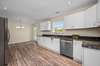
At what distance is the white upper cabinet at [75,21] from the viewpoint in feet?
13.9

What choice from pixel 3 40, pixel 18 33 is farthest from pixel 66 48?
pixel 18 33

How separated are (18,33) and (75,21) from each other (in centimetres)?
902

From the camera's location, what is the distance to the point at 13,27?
11.3 m

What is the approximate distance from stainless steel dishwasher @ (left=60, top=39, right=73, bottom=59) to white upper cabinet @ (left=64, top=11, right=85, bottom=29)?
0.79 meters

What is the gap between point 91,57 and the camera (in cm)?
236

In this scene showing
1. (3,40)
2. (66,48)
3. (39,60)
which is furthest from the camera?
(66,48)

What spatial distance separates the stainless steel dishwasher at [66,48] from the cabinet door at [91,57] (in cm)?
189

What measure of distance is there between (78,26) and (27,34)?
969 cm

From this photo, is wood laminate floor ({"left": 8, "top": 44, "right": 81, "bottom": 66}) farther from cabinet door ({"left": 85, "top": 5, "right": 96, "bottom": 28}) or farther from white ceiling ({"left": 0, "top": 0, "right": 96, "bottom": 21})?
white ceiling ({"left": 0, "top": 0, "right": 96, "bottom": 21})

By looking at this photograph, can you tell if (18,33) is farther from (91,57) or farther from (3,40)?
(91,57)

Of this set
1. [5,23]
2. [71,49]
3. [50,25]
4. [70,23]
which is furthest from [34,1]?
[50,25]

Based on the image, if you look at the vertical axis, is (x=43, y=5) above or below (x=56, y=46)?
above

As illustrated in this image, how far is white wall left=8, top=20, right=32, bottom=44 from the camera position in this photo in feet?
36.1

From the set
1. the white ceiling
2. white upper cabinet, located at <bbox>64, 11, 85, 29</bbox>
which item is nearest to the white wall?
the white ceiling
